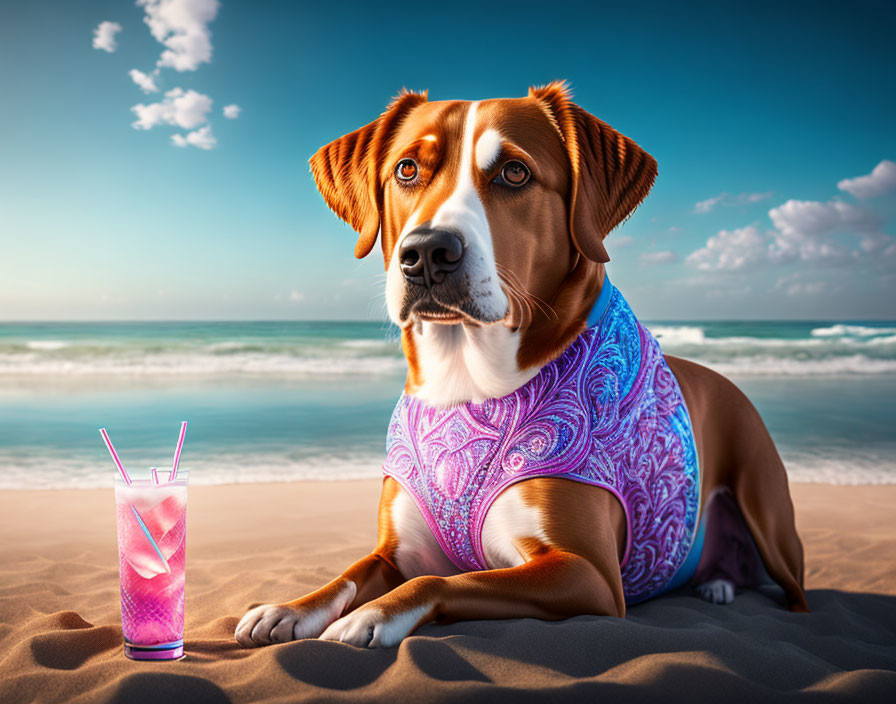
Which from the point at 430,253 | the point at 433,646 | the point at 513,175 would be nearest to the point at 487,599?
the point at 433,646

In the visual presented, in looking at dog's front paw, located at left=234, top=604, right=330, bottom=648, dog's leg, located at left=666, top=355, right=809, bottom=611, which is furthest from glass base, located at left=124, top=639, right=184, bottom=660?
dog's leg, located at left=666, top=355, right=809, bottom=611

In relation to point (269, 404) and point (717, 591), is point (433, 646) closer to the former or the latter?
point (717, 591)

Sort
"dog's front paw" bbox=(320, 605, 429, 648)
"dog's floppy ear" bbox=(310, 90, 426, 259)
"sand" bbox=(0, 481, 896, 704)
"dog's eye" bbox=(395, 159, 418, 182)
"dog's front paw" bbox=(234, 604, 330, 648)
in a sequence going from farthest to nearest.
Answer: "dog's floppy ear" bbox=(310, 90, 426, 259) → "dog's eye" bbox=(395, 159, 418, 182) → "dog's front paw" bbox=(234, 604, 330, 648) → "dog's front paw" bbox=(320, 605, 429, 648) → "sand" bbox=(0, 481, 896, 704)

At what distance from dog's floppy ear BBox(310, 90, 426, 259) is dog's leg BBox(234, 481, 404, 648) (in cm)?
91

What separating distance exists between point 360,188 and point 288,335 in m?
23.3

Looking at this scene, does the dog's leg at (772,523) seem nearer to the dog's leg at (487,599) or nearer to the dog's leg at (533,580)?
the dog's leg at (533,580)

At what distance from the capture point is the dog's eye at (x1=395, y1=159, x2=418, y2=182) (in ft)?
7.41

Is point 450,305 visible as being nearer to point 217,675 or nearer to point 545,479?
point 545,479

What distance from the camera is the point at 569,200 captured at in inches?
87.4

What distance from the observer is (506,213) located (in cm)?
210

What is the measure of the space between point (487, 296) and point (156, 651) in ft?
3.96

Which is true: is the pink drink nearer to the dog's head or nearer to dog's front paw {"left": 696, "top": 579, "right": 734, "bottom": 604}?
the dog's head

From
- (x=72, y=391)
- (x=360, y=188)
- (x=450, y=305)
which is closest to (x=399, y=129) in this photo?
(x=360, y=188)

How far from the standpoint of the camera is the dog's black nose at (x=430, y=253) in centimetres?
190
